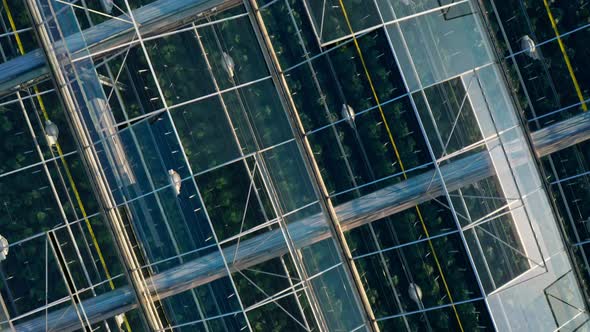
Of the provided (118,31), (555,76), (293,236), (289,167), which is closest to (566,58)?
(555,76)

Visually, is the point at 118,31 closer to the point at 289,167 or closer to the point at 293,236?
the point at 289,167

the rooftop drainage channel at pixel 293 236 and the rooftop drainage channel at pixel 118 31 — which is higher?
the rooftop drainage channel at pixel 118 31

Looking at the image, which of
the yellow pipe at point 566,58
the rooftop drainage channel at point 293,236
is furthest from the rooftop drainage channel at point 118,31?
the yellow pipe at point 566,58

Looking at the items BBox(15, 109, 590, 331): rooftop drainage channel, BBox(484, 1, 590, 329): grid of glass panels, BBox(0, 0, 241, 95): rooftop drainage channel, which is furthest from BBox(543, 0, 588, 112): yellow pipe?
BBox(0, 0, 241, 95): rooftop drainage channel

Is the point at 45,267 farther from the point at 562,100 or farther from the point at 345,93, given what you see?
the point at 562,100

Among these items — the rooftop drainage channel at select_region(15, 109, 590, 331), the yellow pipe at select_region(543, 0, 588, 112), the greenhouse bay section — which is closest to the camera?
the greenhouse bay section

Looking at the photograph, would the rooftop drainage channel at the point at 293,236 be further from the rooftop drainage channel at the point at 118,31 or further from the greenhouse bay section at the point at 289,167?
the rooftop drainage channel at the point at 118,31

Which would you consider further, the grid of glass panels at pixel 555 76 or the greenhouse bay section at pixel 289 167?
the grid of glass panels at pixel 555 76

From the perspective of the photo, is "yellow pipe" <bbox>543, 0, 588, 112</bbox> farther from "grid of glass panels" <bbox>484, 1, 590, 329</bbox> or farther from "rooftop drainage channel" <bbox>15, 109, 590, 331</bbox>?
"rooftop drainage channel" <bbox>15, 109, 590, 331</bbox>

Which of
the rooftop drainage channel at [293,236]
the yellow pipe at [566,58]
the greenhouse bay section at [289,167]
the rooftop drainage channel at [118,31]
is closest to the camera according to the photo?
the greenhouse bay section at [289,167]
